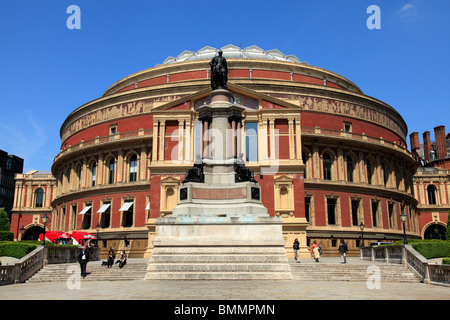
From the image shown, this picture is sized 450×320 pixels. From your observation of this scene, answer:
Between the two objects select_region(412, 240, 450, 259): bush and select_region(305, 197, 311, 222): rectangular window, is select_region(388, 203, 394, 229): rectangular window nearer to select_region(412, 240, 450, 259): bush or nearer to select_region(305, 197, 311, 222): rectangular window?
select_region(305, 197, 311, 222): rectangular window

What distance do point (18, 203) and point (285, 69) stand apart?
52.1m

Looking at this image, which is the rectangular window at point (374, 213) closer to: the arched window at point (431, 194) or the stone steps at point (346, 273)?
the arched window at point (431, 194)

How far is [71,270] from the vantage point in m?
25.4

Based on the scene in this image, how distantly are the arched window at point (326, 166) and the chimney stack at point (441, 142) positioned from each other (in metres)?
41.7

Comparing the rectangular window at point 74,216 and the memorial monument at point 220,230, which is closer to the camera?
the memorial monument at point 220,230

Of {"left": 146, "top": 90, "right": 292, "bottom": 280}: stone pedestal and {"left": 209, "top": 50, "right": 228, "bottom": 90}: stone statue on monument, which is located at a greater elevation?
{"left": 209, "top": 50, "right": 228, "bottom": 90}: stone statue on monument

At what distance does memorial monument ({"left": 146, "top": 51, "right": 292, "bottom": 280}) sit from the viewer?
67.2 ft

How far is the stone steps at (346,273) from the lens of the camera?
71.5 feet

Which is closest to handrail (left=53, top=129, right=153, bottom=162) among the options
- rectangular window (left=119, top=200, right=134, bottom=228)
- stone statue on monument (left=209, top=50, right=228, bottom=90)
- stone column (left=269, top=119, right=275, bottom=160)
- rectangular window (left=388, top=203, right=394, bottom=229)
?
rectangular window (left=119, top=200, right=134, bottom=228)

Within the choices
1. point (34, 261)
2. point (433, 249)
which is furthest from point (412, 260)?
point (34, 261)

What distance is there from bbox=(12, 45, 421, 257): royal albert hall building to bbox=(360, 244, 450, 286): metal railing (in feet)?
23.7
